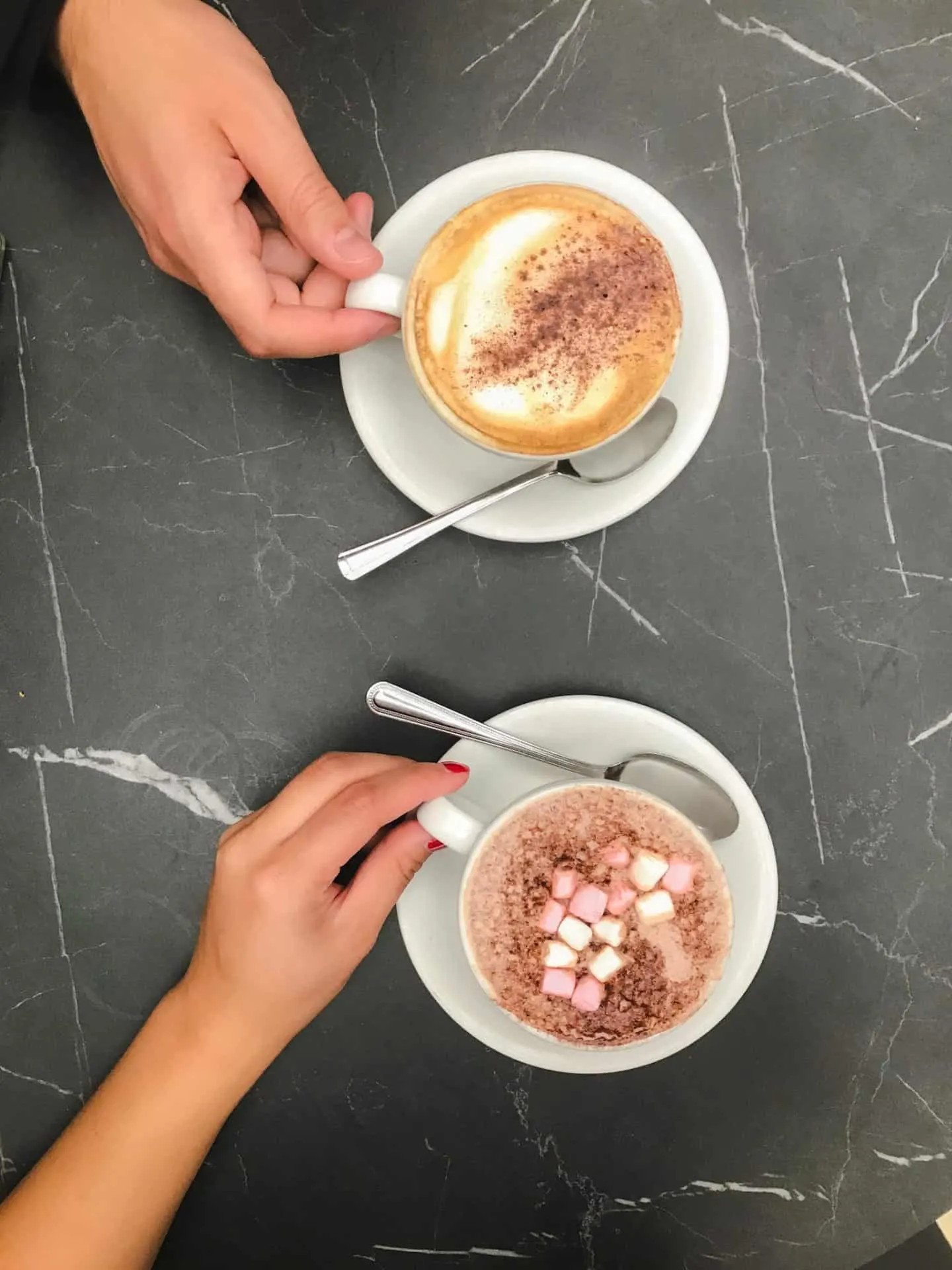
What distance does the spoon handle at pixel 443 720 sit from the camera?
1069 mm

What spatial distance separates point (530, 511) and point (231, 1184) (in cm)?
103

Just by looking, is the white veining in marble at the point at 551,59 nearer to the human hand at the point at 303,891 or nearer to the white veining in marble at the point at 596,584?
the white veining in marble at the point at 596,584

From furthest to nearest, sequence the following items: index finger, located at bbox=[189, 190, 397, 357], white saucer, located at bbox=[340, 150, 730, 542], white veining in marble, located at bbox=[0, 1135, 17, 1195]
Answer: white veining in marble, located at bbox=[0, 1135, 17, 1195]
white saucer, located at bbox=[340, 150, 730, 542]
index finger, located at bbox=[189, 190, 397, 357]

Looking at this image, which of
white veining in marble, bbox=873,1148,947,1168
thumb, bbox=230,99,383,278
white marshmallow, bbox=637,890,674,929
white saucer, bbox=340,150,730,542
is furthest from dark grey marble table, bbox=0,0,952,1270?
white marshmallow, bbox=637,890,674,929

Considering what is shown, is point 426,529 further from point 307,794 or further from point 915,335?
point 915,335

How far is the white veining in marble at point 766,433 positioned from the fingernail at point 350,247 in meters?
0.53

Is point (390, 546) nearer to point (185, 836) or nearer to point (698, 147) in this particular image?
point (185, 836)

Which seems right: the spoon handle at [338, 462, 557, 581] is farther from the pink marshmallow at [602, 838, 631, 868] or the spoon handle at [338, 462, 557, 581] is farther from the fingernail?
the pink marshmallow at [602, 838, 631, 868]

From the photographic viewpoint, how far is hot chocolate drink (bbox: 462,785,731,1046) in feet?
3.08

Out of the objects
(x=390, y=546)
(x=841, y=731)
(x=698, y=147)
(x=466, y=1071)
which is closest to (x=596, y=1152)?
(x=466, y=1071)

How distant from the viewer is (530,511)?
3.53 feet

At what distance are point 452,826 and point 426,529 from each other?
0.35 m

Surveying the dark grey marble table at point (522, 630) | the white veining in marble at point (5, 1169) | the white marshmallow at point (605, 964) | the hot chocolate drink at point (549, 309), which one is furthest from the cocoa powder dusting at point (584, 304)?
the white veining in marble at point (5, 1169)

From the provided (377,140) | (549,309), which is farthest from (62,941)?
(377,140)
